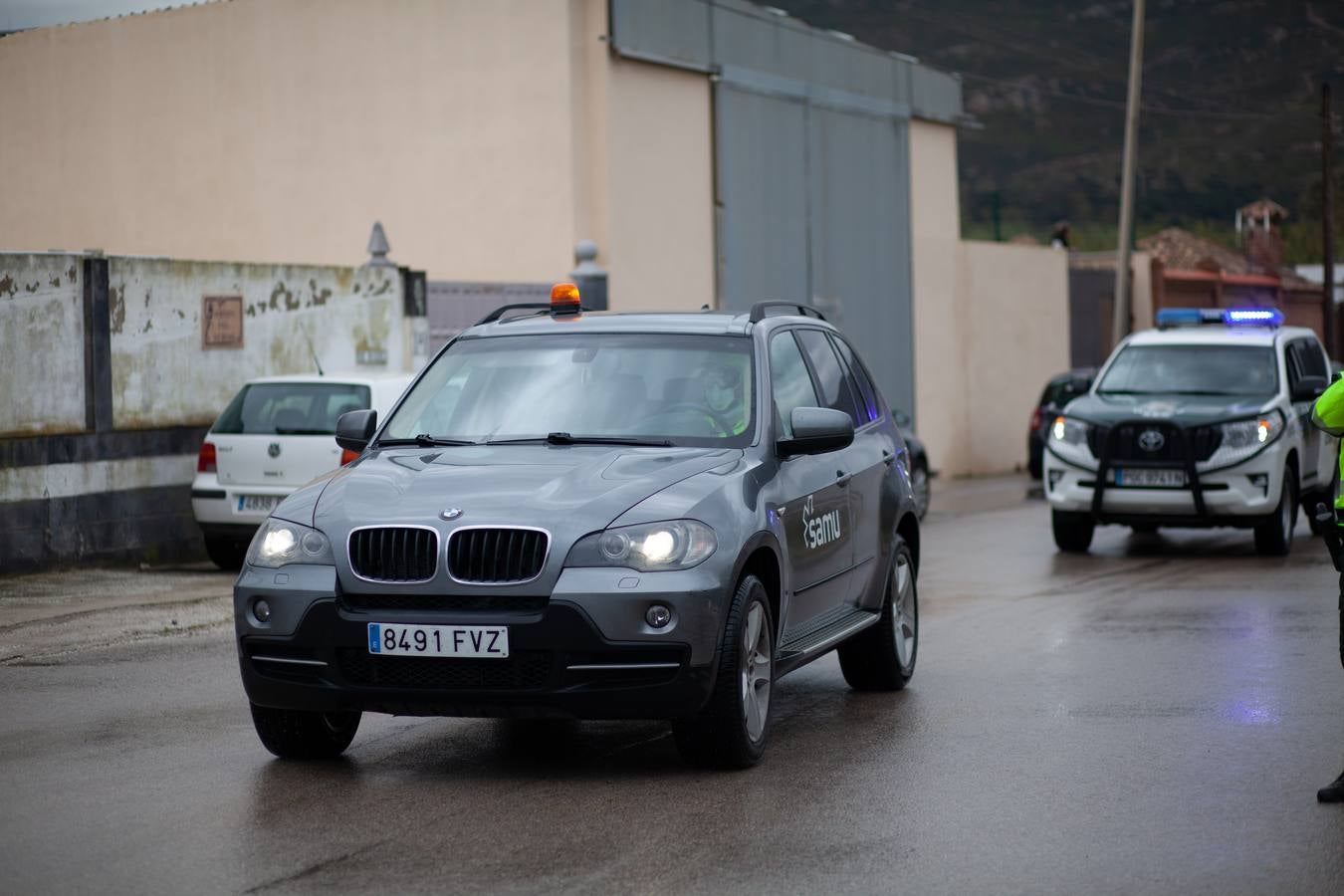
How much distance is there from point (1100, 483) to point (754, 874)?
38.5ft

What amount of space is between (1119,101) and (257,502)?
13056 centimetres

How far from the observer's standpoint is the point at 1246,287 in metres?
48.4

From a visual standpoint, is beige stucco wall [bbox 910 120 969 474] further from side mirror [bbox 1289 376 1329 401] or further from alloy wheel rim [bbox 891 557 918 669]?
alloy wheel rim [bbox 891 557 918 669]

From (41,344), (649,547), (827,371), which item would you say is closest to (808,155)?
(41,344)

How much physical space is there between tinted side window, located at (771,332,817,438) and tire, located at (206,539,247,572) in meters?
7.97

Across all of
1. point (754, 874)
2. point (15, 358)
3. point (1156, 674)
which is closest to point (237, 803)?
point (754, 874)

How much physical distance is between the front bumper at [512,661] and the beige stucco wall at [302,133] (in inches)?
673

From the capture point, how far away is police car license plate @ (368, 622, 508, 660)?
7.10 metres

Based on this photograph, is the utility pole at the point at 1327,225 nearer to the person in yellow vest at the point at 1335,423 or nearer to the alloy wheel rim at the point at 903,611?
the alloy wheel rim at the point at 903,611

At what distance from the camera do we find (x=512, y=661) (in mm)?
7133

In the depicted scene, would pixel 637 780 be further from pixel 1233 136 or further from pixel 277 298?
pixel 1233 136

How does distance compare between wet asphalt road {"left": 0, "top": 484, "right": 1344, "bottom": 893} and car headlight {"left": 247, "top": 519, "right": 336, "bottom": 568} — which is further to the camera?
car headlight {"left": 247, "top": 519, "right": 336, "bottom": 568}

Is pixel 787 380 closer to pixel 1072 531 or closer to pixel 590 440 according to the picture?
pixel 590 440

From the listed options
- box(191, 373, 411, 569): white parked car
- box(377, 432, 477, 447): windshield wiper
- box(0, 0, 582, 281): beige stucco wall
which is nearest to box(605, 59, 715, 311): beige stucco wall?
box(0, 0, 582, 281): beige stucco wall
